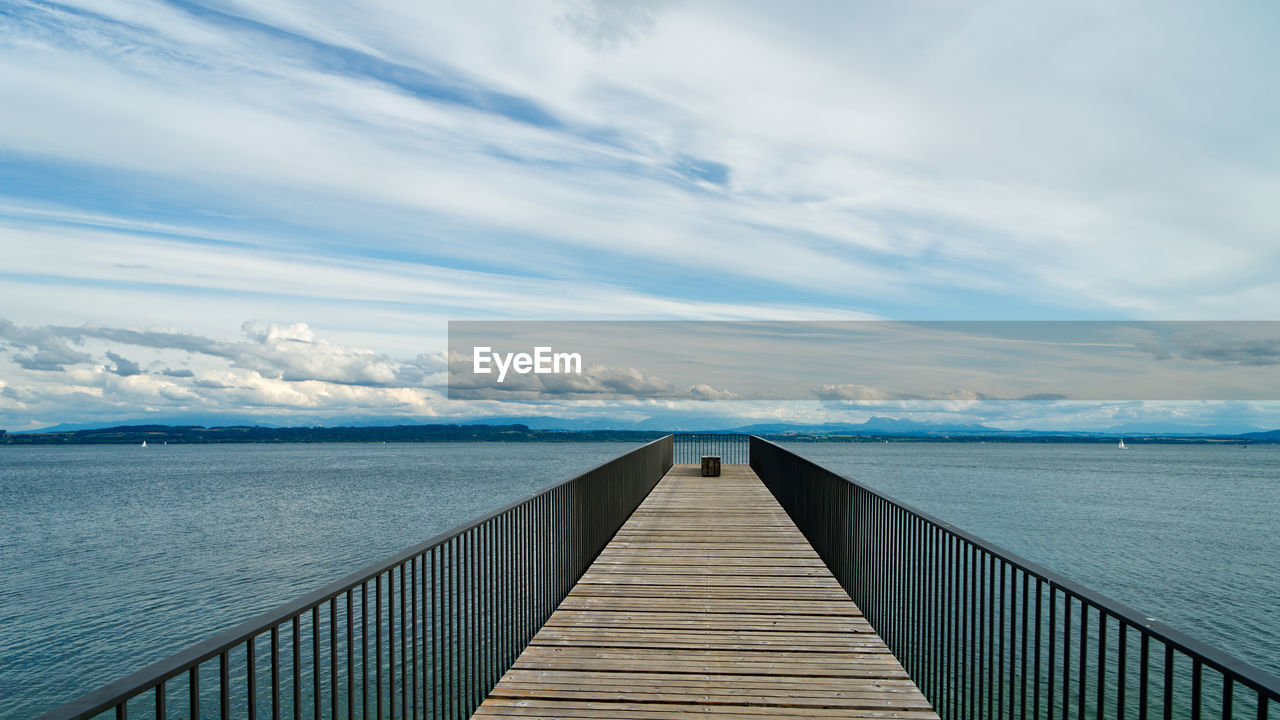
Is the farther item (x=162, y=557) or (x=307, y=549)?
(x=162, y=557)

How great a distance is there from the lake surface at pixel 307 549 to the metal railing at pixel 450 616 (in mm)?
7656

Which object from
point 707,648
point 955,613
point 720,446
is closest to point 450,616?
point 707,648


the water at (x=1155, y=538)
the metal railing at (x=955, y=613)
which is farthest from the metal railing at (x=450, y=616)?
the water at (x=1155, y=538)

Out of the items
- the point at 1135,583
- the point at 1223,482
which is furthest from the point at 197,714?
the point at 1223,482

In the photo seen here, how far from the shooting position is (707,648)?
5.30 m

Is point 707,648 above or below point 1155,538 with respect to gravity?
above

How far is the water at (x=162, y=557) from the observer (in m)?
15.7

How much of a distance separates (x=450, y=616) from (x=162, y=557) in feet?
99.4

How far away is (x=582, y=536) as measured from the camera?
A: 295 inches

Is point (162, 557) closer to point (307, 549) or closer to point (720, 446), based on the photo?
point (307, 549)

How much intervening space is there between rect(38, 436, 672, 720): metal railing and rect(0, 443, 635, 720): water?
6216 mm

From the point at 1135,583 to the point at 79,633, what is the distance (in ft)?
88.1

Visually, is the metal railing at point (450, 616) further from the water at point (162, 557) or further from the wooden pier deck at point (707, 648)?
the water at point (162, 557)

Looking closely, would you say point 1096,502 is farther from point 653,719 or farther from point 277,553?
point 653,719
